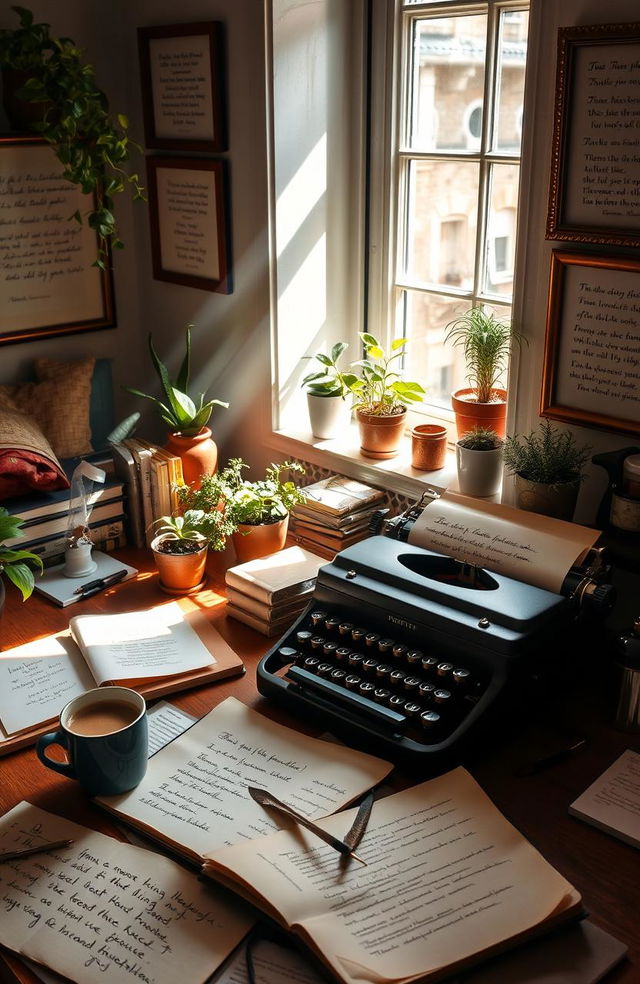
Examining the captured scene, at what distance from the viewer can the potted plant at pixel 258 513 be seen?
1994 millimetres

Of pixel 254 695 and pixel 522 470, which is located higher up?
pixel 522 470

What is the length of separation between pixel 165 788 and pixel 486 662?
1.63 ft

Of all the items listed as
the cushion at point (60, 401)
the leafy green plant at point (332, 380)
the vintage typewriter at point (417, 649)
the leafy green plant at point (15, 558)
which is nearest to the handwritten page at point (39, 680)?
the leafy green plant at point (15, 558)

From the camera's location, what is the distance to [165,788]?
1.38m

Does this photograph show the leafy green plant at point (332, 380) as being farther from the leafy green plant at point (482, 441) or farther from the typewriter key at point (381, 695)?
the typewriter key at point (381, 695)

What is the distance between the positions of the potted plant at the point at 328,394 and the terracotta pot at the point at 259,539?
305 mm

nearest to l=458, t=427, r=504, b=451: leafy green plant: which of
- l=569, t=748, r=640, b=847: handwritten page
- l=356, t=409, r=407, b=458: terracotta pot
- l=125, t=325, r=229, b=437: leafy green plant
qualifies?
l=356, t=409, r=407, b=458: terracotta pot

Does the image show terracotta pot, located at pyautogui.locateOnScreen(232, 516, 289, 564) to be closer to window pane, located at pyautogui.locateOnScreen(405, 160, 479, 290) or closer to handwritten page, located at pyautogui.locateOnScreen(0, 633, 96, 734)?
handwritten page, located at pyautogui.locateOnScreen(0, 633, 96, 734)

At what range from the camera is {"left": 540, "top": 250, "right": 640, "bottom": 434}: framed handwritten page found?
64.9 inches

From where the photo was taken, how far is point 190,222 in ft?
7.72

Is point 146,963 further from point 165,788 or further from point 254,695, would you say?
point 254,695

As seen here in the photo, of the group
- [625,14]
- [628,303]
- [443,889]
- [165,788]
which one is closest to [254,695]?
[165,788]

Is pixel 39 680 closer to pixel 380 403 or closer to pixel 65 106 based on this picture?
pixel 380 403

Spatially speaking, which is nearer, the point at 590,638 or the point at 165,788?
the point at 165,788
